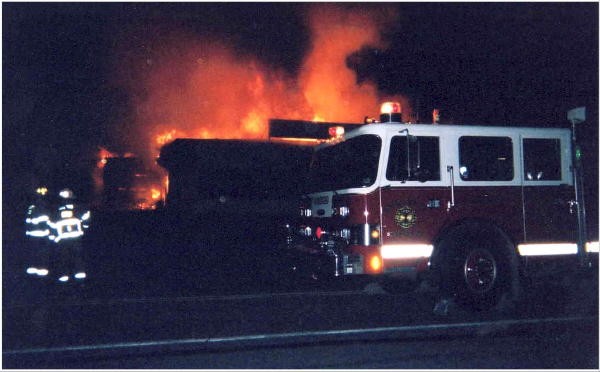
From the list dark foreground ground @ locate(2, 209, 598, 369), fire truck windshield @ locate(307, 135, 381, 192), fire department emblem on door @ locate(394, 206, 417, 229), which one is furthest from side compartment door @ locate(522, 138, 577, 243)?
fire truck windshield @ locate(307, 135, 381, 192)

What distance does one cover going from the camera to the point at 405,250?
6203mm

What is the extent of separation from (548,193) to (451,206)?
54.3 inches

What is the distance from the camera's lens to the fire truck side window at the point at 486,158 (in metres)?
6.54

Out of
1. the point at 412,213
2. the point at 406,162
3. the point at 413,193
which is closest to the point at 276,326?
the point at 412,213

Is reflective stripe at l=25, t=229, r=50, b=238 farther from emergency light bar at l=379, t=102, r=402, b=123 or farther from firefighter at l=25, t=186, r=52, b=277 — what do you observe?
emergency light bar at l=379, t=102, r=402, b=123

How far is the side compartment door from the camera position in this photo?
6699mm

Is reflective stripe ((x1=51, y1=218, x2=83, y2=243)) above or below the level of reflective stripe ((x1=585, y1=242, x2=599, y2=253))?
above

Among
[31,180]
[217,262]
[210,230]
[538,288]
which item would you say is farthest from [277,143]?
[538,288]

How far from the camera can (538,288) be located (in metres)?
8.09

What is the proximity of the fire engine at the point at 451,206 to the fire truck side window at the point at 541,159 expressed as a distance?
13 mm

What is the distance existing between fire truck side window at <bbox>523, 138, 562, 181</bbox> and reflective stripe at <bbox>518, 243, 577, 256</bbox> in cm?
81

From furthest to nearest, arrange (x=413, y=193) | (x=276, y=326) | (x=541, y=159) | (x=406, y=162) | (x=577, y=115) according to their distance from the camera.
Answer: (x=541, y=159)
(x=577, y=115)
(x=413, y=193)
(x=406, y=162)
(x=276, y=326)

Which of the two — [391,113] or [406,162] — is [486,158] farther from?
[391,113]

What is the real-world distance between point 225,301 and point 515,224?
3756 millimetres
